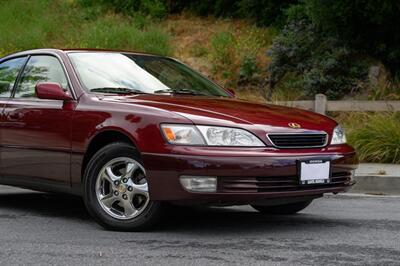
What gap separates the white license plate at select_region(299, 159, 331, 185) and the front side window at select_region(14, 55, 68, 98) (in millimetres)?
2136

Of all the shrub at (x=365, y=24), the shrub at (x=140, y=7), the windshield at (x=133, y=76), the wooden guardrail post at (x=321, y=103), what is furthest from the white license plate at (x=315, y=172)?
the shrub at (x=140, y=7)

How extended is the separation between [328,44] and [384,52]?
4.51 ft

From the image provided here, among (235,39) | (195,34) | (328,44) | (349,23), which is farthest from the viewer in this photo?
(195,34)

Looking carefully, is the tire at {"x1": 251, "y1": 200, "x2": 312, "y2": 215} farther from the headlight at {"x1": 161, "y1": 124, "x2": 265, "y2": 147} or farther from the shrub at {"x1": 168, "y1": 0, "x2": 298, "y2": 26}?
the shrub at {"x1": 168, "y1": 0, "x2": 298, "y2": 26}

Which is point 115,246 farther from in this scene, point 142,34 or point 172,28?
point 172,28

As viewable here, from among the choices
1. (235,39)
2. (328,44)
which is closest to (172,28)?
(235,39)

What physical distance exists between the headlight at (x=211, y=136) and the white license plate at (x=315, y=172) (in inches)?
14.1

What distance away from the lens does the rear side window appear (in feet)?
22.4

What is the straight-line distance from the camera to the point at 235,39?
18469 millimetres

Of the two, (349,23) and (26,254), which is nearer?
(26,254)

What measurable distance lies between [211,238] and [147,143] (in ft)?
2.62

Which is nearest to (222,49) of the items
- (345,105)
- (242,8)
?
(242,8)

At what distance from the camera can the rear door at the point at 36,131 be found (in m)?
5.97

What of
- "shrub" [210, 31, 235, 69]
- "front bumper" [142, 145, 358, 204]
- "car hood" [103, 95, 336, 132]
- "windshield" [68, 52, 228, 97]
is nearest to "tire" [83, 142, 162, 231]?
"front bumper" [142, 145, 358, 204]
